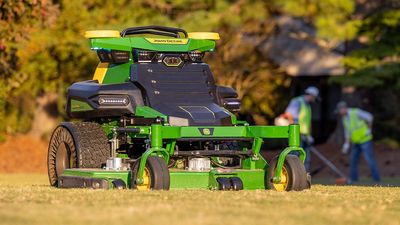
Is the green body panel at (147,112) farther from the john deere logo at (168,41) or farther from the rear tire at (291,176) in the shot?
the rear tire at (291,176)

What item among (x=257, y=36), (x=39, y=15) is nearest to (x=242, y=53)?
(x=257, y=36)

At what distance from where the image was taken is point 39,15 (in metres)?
24.7

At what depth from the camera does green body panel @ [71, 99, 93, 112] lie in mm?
16461

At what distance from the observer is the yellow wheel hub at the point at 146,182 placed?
14.7 meters

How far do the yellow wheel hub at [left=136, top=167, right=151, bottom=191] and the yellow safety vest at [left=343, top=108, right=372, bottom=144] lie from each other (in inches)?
499

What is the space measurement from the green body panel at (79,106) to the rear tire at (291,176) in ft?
8.64

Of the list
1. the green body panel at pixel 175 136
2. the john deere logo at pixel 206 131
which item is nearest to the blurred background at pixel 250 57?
the green body panel at pixel 175 136

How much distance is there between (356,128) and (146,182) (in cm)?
1284

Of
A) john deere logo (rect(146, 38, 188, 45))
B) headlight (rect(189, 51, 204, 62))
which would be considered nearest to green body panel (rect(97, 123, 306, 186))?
john deere logo (rect(146, 38, 188, 45))

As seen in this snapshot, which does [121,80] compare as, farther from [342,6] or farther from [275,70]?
[275,70]

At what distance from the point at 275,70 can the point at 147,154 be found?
22151 mm

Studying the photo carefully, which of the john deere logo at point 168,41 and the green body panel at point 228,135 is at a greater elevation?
the john deere logo at point 168,41

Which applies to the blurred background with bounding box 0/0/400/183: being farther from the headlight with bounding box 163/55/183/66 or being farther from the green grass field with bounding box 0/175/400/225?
the green grass field with bounding box 0/175/400/225

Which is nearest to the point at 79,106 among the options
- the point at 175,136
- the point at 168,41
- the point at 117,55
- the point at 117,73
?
the point at 117,73
